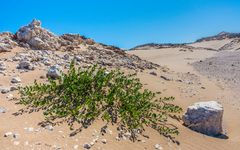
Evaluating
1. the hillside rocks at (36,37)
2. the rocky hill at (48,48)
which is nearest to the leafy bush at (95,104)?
the rocky hill at (48,48)

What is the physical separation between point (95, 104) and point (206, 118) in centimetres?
367

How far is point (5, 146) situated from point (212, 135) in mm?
6599

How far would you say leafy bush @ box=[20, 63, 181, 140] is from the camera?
10305 mm

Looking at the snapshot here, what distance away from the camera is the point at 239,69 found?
90.0 ft

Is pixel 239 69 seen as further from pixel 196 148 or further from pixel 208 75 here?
pixel 196 148

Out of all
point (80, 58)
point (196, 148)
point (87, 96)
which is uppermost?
point (80, 58)

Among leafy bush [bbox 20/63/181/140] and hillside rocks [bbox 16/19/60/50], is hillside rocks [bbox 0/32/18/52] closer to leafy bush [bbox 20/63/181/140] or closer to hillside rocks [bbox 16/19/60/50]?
hillside rocks [bbox 16/19/60/50]

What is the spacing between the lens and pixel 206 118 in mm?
11164

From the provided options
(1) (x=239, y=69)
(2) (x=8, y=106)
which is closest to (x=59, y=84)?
(2) (x=8, y=106)

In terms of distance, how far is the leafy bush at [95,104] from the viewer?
406 inches

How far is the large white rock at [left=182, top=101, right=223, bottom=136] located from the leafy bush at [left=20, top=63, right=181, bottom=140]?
0.87 m

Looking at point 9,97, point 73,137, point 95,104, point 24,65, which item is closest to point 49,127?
point 73,137

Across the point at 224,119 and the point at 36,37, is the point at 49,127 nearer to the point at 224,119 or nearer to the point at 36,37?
Result: the point at 224,119

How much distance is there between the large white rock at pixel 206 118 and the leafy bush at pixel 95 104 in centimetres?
87
